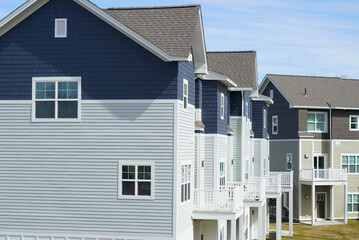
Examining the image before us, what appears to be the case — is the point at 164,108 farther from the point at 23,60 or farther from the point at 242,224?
the point at 242,224

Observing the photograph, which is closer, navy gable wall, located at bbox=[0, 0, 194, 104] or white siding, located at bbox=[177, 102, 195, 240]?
navy gable wall, located at bbox=[0, 0, 194, 104]

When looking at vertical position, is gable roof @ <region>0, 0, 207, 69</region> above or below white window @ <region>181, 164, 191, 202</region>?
above

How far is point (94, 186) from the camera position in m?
22.0

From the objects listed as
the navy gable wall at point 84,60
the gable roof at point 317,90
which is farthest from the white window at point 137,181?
the gable roof at point 317,90

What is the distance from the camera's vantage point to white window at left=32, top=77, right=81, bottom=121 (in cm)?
2231

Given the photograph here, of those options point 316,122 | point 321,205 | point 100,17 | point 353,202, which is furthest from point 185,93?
point 353,202

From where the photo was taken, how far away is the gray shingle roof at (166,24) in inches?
854

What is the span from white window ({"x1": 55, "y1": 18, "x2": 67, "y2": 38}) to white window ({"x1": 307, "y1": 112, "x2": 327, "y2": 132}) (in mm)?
32580

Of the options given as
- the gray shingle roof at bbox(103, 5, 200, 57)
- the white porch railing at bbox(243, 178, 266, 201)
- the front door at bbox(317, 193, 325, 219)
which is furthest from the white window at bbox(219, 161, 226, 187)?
the front door at bbox(317, 193, 325, 219)

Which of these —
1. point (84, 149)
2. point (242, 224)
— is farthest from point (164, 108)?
point (242, 224)

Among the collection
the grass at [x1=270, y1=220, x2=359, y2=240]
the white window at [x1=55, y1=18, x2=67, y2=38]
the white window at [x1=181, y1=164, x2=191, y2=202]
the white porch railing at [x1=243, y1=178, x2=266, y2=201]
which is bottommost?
the grass at [x1=270, y1=220, x2=359, y2=240]

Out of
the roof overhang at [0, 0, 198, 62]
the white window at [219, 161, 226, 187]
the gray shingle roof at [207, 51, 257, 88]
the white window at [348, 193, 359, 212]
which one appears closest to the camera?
the roof overhang at [0, 0, 198, 62]

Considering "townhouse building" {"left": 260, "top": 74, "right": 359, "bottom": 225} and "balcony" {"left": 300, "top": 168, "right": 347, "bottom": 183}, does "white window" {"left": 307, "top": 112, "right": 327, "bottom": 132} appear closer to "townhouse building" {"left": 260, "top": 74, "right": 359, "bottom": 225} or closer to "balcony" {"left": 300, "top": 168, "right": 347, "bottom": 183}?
"townhouse building" {"left": 260, "top": 74, "right": 359, "bottom": 225}

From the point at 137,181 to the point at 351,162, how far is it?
34377 millimetres
